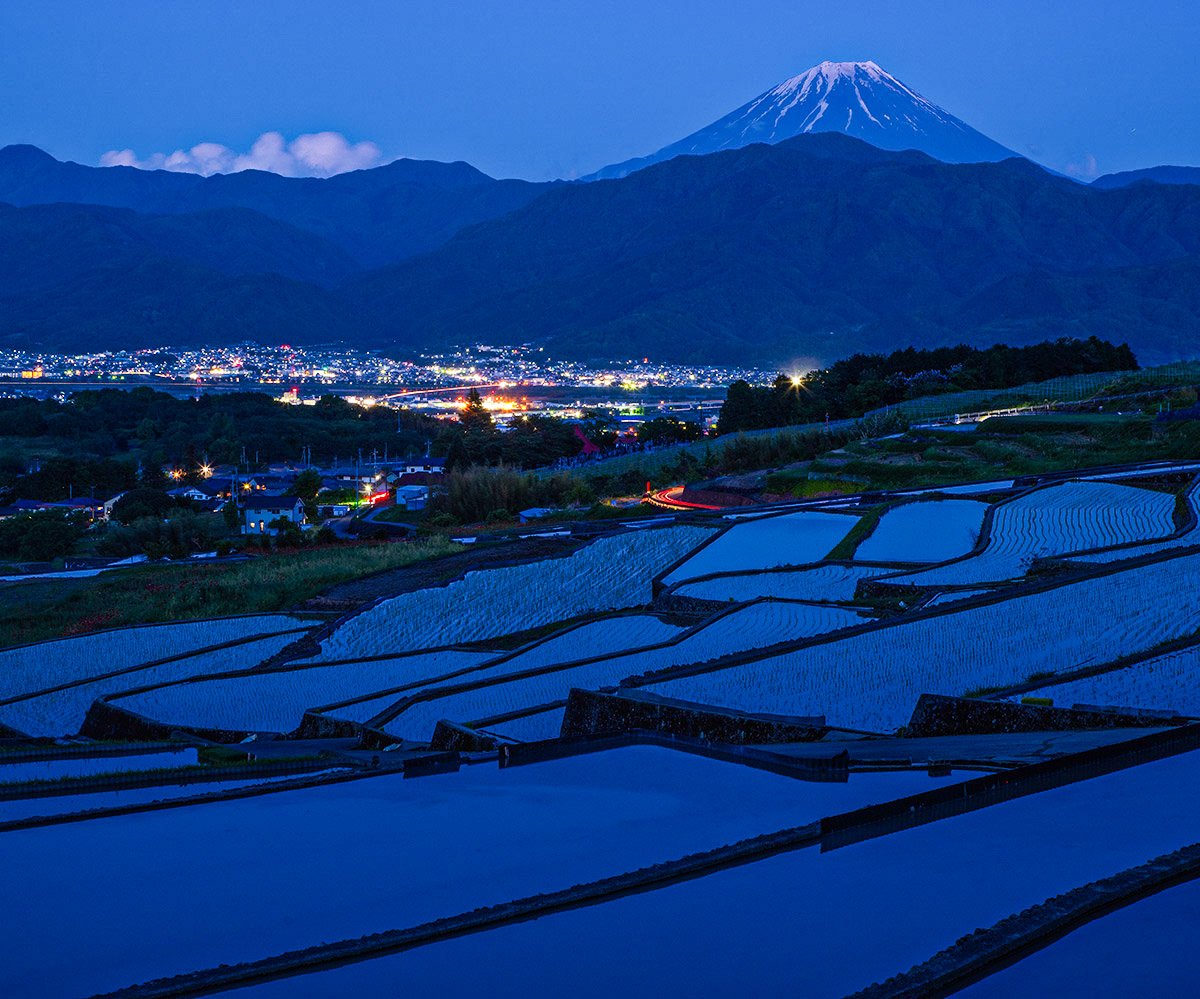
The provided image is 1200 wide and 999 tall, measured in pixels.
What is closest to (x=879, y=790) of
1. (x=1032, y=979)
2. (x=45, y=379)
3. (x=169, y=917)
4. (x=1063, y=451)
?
(x=1032, y=979)

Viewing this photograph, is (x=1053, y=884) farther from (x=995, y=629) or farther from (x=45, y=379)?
(x=45, y=379)

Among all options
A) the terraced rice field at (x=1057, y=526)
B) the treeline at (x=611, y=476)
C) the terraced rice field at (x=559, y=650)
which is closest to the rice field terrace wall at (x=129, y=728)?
the terraced rice field at (x=559, y=650)

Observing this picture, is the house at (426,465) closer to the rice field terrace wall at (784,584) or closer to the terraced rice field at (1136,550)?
the rice field terrace wall at (784,584)

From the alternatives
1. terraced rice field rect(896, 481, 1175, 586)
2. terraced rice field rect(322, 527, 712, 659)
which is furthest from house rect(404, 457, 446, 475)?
terraced rice field rect(896, 481, 1175, 586)

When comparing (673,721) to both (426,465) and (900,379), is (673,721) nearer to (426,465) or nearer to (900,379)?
(426,465)

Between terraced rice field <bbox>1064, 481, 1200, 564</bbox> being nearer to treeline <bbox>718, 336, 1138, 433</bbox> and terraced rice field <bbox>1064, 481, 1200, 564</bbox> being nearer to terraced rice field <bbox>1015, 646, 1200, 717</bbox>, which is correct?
terraced rice field <bbox>1015, 646, 1200, 717</bbox>

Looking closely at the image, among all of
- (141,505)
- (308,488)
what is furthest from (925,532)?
(141,505)
